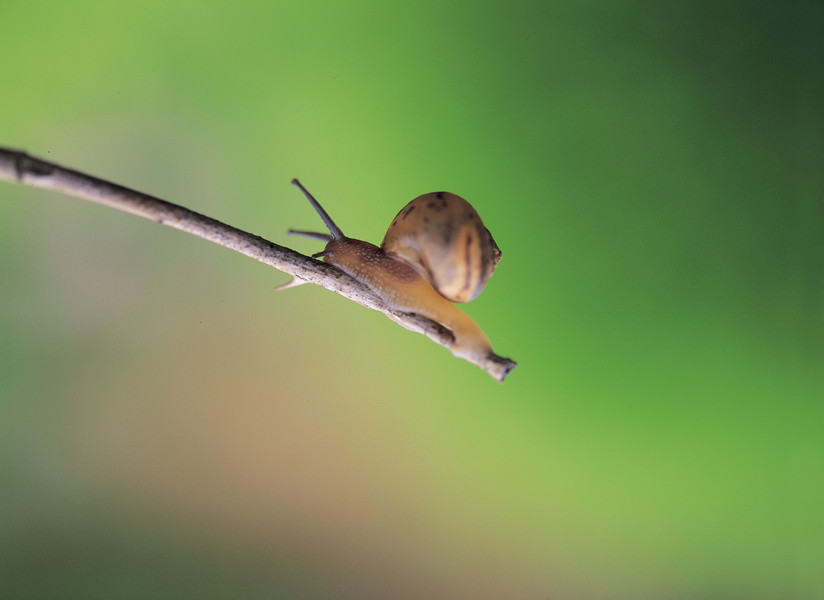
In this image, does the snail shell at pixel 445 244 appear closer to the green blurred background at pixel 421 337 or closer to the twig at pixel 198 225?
the twig at pixel 198 225

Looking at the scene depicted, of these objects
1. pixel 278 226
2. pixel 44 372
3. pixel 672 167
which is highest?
pixel 672 167

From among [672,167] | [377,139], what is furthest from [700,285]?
[377,139]

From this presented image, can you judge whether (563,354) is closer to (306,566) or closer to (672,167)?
(672,167)

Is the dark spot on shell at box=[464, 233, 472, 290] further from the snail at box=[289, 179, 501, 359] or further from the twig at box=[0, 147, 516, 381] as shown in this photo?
the twig at box=[0, 147, 516, 381]

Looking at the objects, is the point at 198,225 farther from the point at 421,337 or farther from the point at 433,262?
the point at 421,337

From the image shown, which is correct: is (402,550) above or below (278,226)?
below
